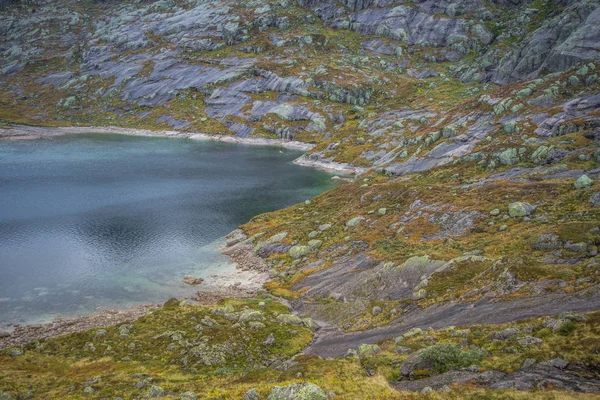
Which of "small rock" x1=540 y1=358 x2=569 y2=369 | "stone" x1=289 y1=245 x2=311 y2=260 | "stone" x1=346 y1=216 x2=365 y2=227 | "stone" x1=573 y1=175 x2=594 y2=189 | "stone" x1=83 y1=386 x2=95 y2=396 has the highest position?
"stone" x1=573 y1=175 x2=594 y2=189

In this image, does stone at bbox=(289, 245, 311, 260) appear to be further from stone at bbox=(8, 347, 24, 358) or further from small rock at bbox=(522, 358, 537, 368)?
small rock at bbox=(522, 358, 537, 368)

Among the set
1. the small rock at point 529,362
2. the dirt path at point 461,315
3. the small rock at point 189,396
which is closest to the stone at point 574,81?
the dirt path at point 461,315

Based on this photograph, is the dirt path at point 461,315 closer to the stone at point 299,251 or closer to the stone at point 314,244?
the stone at point 299,251

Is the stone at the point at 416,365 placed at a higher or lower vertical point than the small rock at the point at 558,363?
lower

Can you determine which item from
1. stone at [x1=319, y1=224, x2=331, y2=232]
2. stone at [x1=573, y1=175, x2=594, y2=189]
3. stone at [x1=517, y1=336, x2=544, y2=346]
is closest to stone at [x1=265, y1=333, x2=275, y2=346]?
stone at [x1=517, y1=336, x2=544, y2=346]

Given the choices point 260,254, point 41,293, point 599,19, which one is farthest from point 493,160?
point 599,19

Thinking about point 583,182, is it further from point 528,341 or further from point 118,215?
point 118,215
